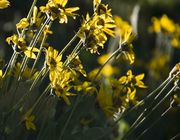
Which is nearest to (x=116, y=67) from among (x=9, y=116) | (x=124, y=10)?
(x=124, y=10)

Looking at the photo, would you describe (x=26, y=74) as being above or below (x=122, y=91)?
above

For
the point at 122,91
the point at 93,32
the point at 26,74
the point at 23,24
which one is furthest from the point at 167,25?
the point at 23,24

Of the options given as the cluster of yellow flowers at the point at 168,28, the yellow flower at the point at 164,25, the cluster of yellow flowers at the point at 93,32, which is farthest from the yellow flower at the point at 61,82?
the yellow flower at the point at 164,25

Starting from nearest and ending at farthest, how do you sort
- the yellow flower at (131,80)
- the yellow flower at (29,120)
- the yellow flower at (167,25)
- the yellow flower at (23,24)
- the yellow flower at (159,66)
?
the yellow flower at (23,24) < the yellow flower at (29,120) < the yellow flower at (131,80) < the yellow flower at (167,25) < the yellow flower at (159,66)

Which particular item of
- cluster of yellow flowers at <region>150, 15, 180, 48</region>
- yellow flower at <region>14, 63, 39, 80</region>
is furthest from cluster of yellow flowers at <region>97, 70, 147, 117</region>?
cluster of yellow flowers at <region>150, 15, 180, 48</region>

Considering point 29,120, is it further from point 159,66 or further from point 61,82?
point 159,66

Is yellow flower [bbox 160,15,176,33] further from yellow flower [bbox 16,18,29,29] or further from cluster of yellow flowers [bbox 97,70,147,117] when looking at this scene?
yellow flower [bbox 16,18,29,29]

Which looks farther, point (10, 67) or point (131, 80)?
point (131, 80)

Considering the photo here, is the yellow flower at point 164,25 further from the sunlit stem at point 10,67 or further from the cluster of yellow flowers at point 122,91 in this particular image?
the sunlit stem at point 10,67
